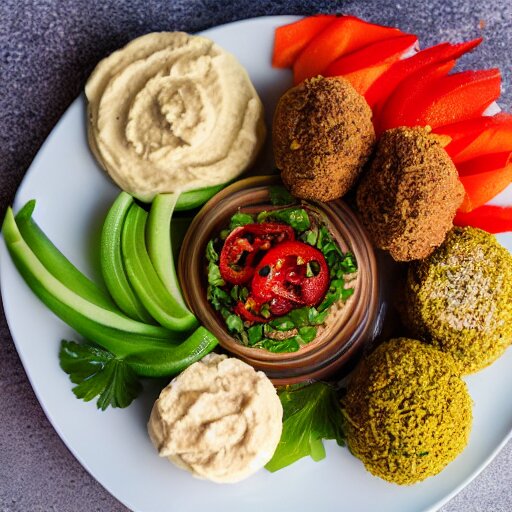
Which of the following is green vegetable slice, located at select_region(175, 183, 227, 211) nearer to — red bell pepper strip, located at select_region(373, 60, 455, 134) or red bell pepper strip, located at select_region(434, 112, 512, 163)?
red bell pepper strip, located at select_region(373, 60, 455, 134)

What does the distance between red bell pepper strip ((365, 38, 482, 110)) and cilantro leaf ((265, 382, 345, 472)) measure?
3.37 ft

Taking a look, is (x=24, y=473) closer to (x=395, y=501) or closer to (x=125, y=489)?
(x=125, y=489)

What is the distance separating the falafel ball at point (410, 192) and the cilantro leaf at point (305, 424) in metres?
0.59

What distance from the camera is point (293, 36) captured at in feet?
7.22

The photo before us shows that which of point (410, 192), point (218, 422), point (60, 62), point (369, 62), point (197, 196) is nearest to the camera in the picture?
point (410, 192)

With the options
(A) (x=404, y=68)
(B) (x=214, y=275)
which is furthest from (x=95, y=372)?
(A) (x=404, y=68)

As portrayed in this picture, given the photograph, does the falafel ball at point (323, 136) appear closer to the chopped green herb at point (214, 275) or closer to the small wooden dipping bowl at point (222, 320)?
the small wooden dipping bowl at point (222, 320)

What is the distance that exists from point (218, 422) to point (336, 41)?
1.34 metres

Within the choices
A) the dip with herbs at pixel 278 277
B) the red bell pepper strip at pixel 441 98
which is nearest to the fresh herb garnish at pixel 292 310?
the dip with herbs at pixel 278 277

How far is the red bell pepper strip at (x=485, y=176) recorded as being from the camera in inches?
79.8

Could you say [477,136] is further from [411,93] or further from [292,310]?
[292,310]

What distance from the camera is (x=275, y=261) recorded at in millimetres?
1960

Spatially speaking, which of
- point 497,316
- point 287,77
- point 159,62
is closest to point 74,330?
point 159,62

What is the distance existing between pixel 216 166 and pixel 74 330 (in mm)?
753
